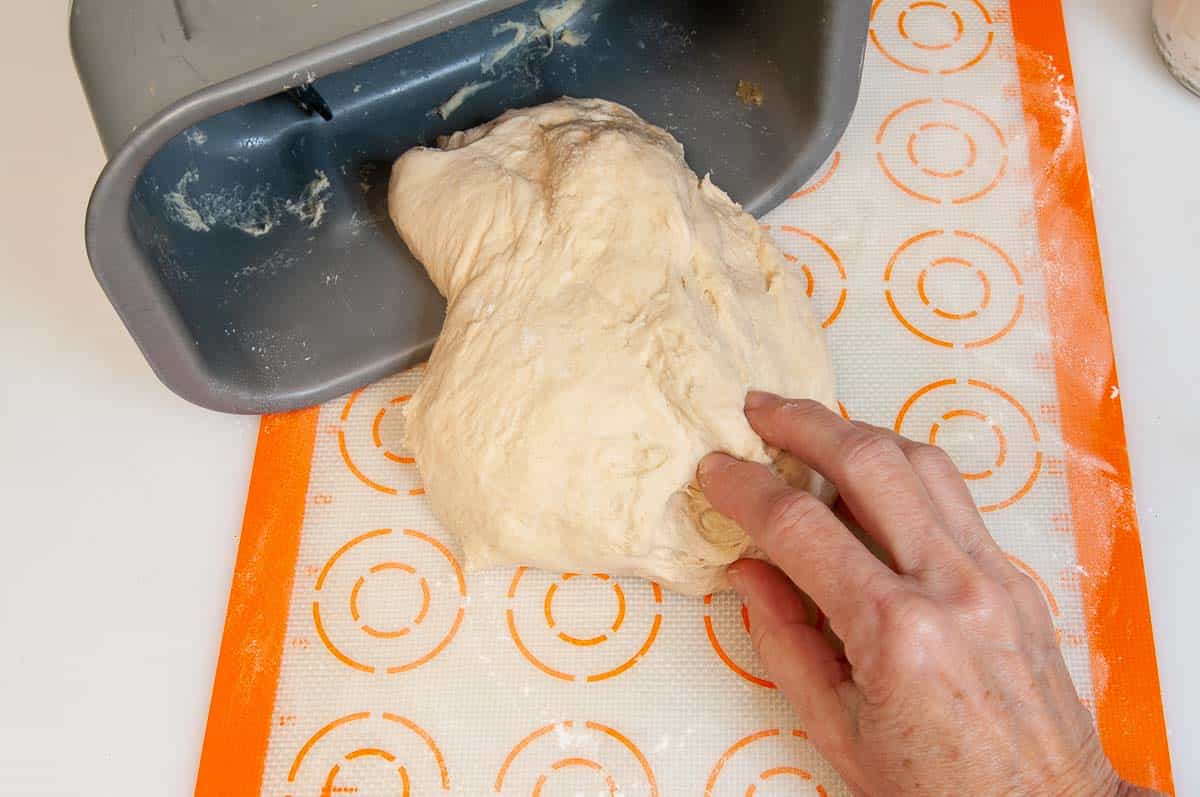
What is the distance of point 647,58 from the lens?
1420 mm

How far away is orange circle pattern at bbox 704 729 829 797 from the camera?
1088 mm

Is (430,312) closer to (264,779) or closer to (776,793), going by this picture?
(264,779)

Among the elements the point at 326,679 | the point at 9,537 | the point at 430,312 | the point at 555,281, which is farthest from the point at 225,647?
the point at 555,281

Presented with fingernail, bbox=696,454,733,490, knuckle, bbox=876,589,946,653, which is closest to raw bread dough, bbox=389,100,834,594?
fingernail, bbox=696,454,733,490

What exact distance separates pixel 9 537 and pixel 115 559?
5.6 inches

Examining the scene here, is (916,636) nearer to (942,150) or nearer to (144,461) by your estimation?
(942,150)

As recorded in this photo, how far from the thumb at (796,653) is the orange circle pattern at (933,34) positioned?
0.79 m

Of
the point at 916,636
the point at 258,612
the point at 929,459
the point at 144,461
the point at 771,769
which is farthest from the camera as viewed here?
the point at 144,461

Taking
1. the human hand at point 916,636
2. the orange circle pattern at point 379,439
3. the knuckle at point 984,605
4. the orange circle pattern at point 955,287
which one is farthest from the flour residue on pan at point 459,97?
the knuckle at point 984,605

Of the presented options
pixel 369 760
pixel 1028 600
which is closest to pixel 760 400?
pixel 1028 600

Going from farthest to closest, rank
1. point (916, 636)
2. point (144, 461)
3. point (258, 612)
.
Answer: point (144, 461), point (258, 612), point (916, 636)

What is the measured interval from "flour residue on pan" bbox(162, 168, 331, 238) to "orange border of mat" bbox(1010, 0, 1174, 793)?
921 millimetres

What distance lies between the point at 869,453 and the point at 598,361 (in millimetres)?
276

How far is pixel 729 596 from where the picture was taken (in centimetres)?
117
